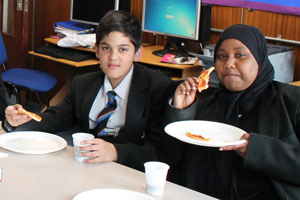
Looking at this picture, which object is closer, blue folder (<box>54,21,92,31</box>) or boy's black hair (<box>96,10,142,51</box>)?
boy's black hair (<box>96,10,142,51</box>)

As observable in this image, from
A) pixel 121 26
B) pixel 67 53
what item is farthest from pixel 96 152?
pixel 67 53

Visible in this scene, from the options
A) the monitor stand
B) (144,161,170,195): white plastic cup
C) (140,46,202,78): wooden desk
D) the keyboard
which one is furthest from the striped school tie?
the keyboard

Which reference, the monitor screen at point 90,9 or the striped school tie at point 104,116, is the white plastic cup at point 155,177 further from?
the monitor screen at point 90,9

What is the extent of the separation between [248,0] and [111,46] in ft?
5.66

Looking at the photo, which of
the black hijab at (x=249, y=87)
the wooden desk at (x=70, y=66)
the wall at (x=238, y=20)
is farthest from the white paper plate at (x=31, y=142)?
the wall at (x=238, y=20)

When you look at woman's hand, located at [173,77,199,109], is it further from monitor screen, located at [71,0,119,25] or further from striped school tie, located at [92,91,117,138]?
monitor screen, located at [71,0,119,25]

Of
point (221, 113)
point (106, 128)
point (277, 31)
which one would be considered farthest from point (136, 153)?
point (277, 31)

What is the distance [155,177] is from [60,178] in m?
0.32

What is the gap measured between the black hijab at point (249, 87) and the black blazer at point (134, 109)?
260 millimetres

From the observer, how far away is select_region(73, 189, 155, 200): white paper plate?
1411 mm

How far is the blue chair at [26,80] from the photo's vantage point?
4.16 metres

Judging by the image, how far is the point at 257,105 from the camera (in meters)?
2.01

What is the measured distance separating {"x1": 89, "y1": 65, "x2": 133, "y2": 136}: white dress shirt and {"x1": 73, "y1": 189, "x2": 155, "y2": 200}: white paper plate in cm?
76

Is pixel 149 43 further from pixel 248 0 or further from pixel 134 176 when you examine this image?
pixel 134 176
